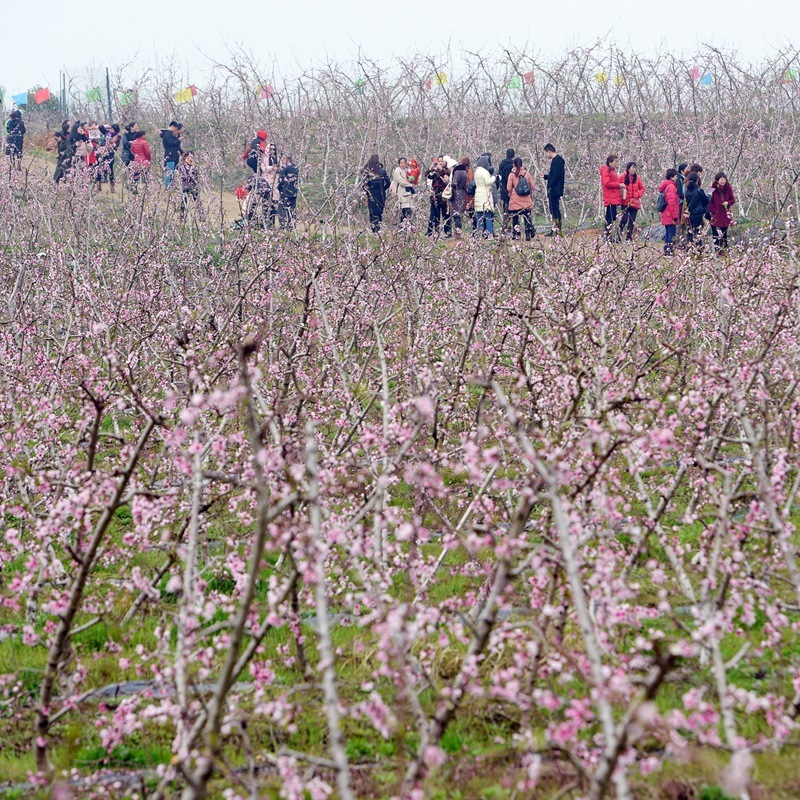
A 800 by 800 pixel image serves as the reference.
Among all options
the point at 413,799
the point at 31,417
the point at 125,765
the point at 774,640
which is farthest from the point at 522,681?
the point at 31,417

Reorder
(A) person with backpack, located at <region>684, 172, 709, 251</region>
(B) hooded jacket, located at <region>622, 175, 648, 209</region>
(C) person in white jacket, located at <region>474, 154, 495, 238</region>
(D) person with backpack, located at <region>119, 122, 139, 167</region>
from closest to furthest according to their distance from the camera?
(A) person with backpack, located at <region>684, 172, 709, 251</region>, (B) hooded jacket, located at <region>622, 175, 648, 209</region>, (C) person in white jacket, located at <region>474, 154, 495, 238</region>, (D) person with backpack, located at <region>119, 122, 139, 167</region>

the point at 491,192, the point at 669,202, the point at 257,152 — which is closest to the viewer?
the point at 669,202

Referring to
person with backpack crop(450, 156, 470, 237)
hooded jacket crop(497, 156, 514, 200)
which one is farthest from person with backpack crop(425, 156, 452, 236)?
hooded jacket crop(497, 156, 514, 200)

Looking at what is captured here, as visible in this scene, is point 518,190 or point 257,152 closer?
point 518,190

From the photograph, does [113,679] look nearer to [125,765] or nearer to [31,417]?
[125,765]

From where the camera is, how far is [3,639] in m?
6.21

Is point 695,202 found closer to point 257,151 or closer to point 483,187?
point 483,187

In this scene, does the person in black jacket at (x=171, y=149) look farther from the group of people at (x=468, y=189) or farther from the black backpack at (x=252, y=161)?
the group of people at (x=468, y=189)

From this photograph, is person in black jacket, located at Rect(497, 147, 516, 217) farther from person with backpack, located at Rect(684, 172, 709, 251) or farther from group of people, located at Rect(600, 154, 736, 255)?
person with backpack, located at Rect(684, 172, 709, 251)

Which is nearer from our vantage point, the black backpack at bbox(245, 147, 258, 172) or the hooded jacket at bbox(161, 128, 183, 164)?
the black backpack at bbox(245, 147, 258, 172)

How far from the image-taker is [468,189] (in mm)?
19969

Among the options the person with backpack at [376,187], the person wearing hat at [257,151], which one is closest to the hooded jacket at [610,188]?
the person with backpack at [376,187]

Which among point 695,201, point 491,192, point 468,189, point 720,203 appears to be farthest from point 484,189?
point 720,203

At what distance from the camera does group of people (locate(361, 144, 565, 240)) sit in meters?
19.2
